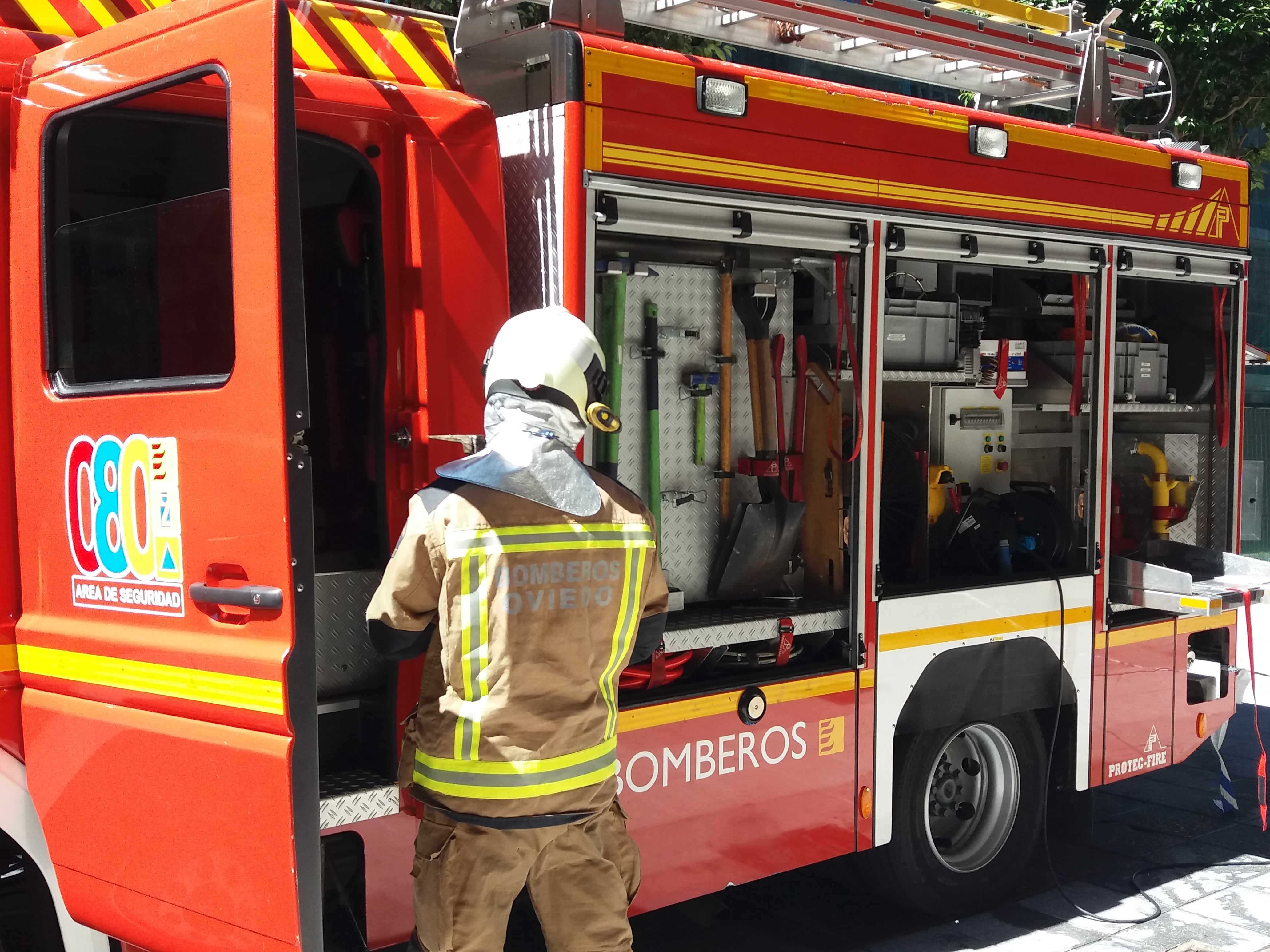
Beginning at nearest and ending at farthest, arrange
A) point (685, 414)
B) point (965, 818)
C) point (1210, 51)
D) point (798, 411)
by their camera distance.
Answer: point (685, 414), point (798, 411), point (965, 818), point (1210, 51)

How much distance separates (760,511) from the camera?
4.25 m

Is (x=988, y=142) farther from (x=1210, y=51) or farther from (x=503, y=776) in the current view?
(x=1210, y=51)

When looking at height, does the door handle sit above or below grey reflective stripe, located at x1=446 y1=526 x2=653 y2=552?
below

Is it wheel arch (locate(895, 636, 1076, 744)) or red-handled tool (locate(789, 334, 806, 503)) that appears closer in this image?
red-handled tool (locate(789, 334, 806, 503))

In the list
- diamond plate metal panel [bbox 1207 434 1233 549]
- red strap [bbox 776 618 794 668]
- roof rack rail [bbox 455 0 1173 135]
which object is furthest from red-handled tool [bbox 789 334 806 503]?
diamond plate metal panel [bbox 1207 434 1233 549]

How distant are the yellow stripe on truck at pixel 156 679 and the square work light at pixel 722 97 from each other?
2023 mm

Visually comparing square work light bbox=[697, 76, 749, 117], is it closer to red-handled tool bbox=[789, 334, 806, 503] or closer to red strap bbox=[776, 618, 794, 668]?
red-handled tool bbox=[789, 334, 806, 503]

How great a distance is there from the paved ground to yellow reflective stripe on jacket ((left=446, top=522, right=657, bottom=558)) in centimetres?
217

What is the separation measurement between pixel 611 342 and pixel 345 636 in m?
1.13

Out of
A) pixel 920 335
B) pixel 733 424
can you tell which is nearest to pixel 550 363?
pixel 733 424

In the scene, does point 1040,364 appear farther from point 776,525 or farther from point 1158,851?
point 1158,851

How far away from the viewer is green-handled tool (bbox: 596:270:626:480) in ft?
12.4

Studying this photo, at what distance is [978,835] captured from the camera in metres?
4.99

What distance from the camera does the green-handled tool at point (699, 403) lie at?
411cm
